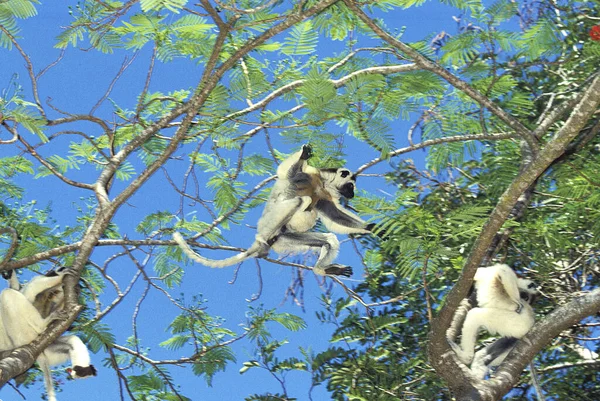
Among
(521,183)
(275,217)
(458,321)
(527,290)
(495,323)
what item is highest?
(275,217)

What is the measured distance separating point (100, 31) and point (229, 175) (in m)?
1.81

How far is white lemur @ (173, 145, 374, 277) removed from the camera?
7.11m

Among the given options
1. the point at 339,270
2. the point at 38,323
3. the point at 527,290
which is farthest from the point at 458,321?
the point at 38,323

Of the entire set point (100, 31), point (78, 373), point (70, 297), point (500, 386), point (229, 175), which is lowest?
point (500, 386)

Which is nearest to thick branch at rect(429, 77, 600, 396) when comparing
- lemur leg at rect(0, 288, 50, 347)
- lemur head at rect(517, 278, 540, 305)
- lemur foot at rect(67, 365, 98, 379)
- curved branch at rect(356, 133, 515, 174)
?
curved branch at rect(356, 133, 515, 174)

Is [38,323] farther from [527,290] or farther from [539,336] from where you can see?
[527,290]

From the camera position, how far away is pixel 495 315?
720 centimetres

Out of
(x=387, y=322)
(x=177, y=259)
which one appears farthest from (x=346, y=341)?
(x=177, y=259)

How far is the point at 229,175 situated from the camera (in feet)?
25.4

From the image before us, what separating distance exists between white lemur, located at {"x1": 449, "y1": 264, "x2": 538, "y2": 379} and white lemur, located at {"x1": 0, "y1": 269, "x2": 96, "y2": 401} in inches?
133

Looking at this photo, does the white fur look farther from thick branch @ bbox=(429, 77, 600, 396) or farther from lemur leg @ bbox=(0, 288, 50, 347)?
lemur leg @ bbox=(0, 288, 50, 347)

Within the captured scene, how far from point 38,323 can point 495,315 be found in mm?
4173

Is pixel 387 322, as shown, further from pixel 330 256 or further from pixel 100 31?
pixel 100 31

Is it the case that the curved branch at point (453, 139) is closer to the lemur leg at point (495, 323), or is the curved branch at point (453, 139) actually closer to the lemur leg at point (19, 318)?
the lemur leg at point (495, 323)
